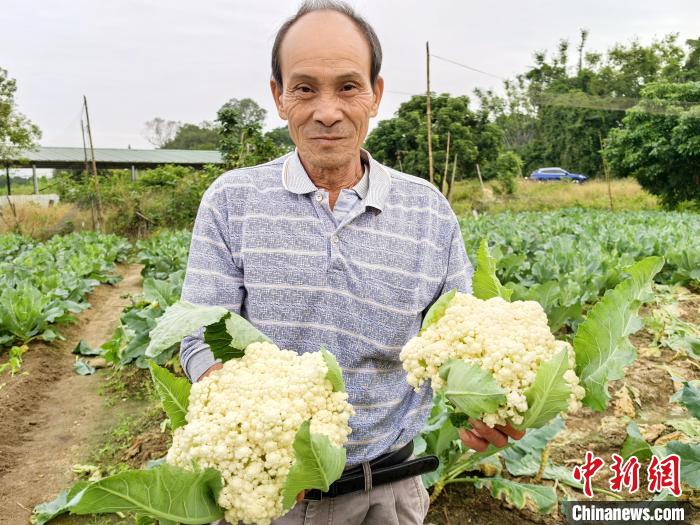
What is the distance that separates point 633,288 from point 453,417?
0.68 metres

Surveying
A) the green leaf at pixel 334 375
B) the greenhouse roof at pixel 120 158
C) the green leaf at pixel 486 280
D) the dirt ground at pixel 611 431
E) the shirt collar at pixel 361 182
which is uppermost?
the greenhouse roof at pixel 120 158

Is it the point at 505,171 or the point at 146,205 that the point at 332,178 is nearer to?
the point at 146,205

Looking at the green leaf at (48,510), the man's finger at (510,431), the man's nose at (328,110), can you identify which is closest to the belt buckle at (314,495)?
the man's finger at (510,431)

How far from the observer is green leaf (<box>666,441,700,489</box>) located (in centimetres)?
252

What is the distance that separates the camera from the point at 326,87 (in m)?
1.73

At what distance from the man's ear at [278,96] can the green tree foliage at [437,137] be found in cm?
2572

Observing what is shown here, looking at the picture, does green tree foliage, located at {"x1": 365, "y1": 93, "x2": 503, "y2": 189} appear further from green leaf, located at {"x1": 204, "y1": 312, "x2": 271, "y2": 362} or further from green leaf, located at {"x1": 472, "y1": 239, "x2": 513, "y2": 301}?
green leaf, located at {"x1": 204, "y1": 312, "x2": 271, "y2": 362}

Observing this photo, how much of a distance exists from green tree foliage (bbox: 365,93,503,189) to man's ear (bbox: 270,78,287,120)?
25.7 meters

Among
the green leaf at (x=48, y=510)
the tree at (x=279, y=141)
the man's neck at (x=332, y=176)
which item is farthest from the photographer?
the tree at (x=279, y=141)

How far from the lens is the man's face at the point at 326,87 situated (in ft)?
5.58

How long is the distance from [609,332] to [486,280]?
0.40 meters

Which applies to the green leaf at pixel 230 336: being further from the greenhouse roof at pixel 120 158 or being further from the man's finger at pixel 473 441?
the greenhouse roof at pixel 120 158

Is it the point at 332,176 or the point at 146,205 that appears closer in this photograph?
the point at 332,176

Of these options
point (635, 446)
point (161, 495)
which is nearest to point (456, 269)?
point (161, 495)
